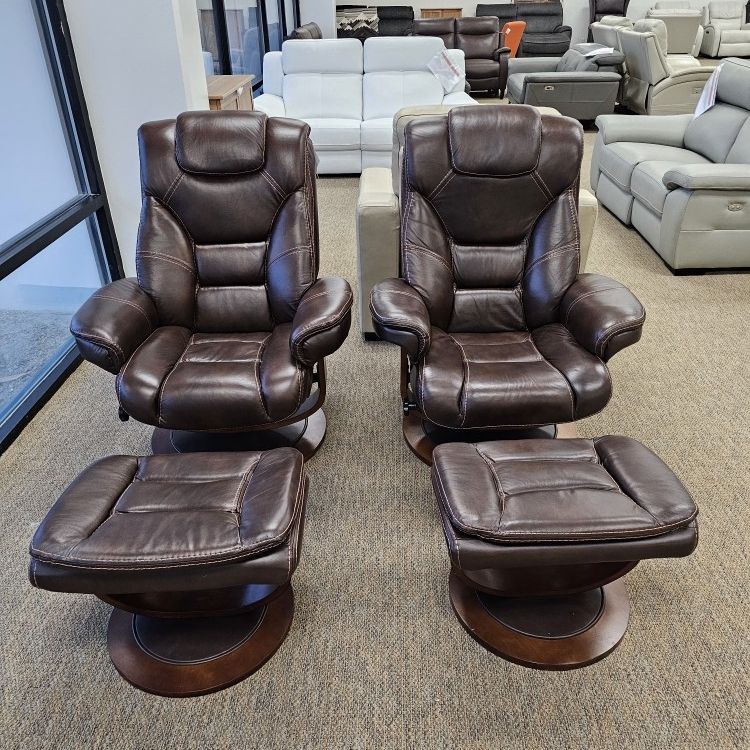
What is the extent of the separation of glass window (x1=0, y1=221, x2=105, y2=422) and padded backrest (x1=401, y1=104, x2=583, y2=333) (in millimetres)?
1758

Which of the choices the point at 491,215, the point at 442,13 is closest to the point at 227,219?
the point at 491,215

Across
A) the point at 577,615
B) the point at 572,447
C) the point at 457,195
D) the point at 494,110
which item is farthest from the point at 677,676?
the point at 494,110

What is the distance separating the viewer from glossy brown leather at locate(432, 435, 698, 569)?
4.48 ft

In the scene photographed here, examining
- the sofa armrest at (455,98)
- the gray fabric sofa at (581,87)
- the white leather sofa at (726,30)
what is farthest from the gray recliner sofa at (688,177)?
the white leather sofa at (726,30)

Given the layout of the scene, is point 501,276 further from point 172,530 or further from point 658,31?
point 658,31

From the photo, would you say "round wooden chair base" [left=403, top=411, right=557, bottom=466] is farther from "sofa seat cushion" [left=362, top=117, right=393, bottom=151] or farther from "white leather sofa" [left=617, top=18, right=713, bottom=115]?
"white leather sofa" [left=617, top=18, right=713, bottom=115]

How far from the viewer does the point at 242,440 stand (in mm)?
2205

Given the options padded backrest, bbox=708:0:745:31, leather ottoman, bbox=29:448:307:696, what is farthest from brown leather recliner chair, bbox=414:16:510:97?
leather ottoman, bbox=29:448:307:696

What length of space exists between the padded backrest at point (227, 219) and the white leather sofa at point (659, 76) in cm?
498

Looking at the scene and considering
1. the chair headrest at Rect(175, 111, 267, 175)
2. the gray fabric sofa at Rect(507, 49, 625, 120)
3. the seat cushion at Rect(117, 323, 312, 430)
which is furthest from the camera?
the gray fabric sofa at Rect(507, 49, 625, 120)

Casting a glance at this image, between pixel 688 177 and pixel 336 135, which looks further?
pixel 336 135

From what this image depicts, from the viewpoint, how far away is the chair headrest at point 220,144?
2.13 metres

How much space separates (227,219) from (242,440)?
790mm

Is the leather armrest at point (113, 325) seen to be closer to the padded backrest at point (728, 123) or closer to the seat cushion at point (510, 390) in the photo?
the seat cushion at point (510, 390)
